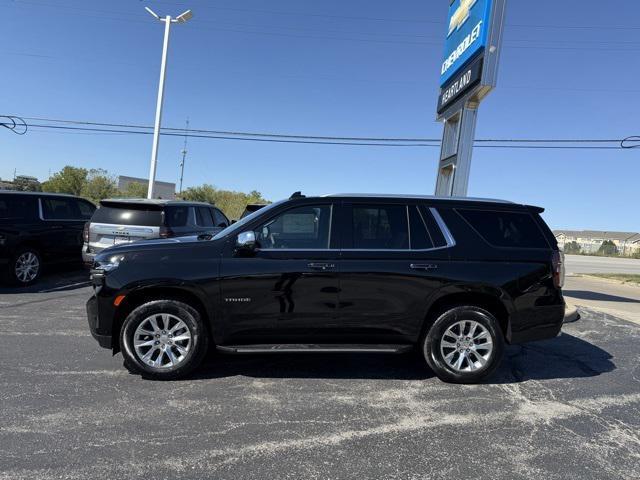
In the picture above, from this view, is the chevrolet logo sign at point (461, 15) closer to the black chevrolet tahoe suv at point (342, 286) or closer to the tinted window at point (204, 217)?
the tinted window at point (204, 217)

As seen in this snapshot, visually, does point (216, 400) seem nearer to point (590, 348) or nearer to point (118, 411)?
Answer: point (118, 411)

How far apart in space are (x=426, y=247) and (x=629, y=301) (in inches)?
375

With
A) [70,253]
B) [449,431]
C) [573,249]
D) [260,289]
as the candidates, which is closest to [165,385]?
[260,289]

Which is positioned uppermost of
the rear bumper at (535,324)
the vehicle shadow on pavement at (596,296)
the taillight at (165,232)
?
the taillight at (165,232)

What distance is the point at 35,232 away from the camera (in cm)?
931

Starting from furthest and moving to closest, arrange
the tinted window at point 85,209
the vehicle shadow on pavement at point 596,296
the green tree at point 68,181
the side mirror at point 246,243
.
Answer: the green tree at point 68,181 < the vehicle shadow on pavement at point 596,296 < the tinted window at point 85,209 < the side mirror at point 246,243

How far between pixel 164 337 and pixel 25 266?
249 inches

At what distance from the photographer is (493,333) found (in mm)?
4684

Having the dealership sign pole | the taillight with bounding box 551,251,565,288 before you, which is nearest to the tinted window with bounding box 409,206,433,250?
the taillight with bounding box 551,251,565,288

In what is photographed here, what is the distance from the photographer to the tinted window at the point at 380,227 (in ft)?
15.4

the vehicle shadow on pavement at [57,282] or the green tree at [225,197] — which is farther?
the green tree at [225,197]

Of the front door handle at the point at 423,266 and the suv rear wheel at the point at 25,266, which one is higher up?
the front door handle at the point at 423,266

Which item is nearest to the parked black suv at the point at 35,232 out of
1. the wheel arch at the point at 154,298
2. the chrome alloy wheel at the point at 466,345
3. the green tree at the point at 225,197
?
the wheel arch at the point at 154,298

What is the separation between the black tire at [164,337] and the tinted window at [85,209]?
741cm
